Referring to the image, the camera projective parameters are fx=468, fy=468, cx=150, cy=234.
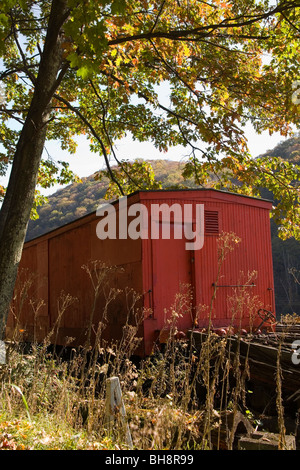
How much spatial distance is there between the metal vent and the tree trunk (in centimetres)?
338

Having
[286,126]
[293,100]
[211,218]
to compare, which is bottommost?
[211,218]

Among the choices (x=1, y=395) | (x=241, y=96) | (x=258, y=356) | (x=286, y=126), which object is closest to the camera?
(x=1, y=395)

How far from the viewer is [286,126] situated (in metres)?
11.6

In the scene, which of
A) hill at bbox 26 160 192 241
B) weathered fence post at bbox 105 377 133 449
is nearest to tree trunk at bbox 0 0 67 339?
weathered fence post at bbox 105 377 133 449

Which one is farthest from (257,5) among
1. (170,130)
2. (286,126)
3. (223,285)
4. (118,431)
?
(118,431)

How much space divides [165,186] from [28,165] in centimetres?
5022

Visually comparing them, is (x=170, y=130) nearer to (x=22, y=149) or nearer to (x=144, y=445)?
(x=22, y=149)

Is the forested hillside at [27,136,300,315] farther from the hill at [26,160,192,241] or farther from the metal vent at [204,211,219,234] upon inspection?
the metal vent at [204,211,219,234]

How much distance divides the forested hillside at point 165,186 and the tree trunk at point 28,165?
2156cm

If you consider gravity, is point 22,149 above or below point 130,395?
above

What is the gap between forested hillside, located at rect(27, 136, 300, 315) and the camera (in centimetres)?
3716

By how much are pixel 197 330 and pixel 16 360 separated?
3.68 m

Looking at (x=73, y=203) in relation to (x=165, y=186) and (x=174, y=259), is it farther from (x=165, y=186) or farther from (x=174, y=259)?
(x=174, y=259)

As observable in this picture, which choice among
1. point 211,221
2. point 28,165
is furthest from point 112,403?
point 211,221
